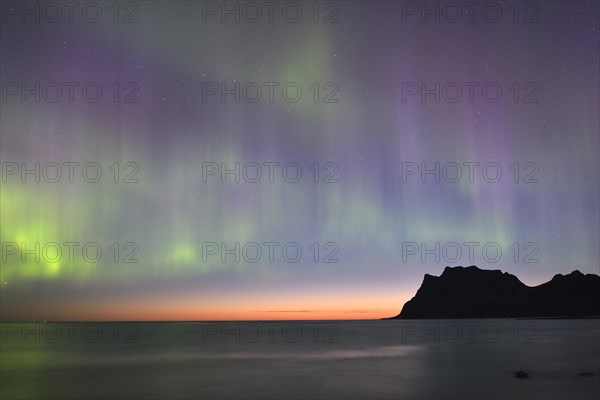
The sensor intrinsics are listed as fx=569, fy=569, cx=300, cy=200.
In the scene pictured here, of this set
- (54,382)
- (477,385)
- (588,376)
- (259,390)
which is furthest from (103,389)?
(588,376)

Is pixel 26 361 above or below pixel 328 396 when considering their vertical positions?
below

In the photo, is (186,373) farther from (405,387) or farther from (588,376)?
(588,376)

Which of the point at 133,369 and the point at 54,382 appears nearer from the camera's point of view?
the point at 54,382

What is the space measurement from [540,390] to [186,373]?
29.3 metres

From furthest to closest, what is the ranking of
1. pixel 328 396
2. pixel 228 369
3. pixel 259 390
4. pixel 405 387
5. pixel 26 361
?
pixel 26 361, pixel 228 369, pixel 405 387, pixel 259 390, pixel 328 396

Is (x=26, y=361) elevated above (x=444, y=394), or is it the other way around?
(x=444, y=394)

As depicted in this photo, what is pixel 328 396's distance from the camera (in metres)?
35.3

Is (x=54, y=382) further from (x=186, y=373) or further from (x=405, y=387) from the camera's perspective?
(x=405, y=387)

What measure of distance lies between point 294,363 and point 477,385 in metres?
26.1

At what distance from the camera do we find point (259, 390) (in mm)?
38688

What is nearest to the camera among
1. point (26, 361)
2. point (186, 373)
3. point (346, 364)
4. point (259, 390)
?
point (259, 390)

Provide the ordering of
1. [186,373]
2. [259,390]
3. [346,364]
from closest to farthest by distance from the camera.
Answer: [259,390] → [186,373] → [346,364]

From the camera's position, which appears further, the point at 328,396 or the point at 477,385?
the point at 477,385

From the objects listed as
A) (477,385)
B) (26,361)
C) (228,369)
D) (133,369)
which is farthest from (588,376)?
(26,361)
